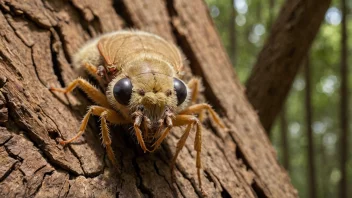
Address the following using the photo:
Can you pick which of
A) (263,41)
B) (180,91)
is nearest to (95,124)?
(180,91)

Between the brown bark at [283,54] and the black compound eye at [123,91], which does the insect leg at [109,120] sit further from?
the brown bark at [283,54]

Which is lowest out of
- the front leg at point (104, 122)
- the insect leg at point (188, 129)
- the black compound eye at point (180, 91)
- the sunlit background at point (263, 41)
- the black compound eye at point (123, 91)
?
the front leg at point (104, 122)

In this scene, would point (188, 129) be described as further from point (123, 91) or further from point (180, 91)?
point (123, 91)

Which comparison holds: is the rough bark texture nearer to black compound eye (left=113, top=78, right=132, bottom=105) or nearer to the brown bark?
the brown bark

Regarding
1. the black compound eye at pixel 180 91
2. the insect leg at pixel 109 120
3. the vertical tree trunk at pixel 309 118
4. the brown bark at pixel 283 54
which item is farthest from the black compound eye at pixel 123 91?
the vertical tree trunk at pixel 309 118

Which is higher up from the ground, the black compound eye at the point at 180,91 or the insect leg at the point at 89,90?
the black compound eye at the point at 180,91

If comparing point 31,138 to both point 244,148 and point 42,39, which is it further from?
point 244,148

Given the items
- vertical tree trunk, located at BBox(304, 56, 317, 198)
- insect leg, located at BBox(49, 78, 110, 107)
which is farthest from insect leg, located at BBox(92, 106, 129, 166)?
vertical tree trunk, located at BBox(304, 56, 317, 198)
